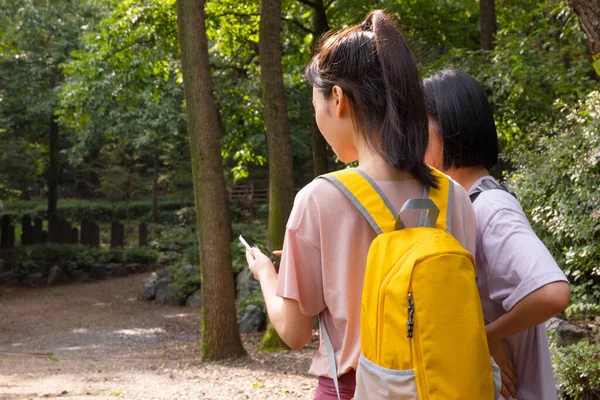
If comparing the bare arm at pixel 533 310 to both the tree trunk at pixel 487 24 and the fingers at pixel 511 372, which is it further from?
the tree trunk at pixel 487 24

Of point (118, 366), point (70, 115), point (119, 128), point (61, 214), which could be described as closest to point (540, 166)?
point (118, 366)

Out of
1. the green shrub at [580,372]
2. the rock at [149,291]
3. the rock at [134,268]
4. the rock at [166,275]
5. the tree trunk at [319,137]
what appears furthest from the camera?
the rock at [134,268]

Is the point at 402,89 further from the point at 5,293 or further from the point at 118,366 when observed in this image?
the point at 5,293

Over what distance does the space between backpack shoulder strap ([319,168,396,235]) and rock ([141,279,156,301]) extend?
1827 centimetres

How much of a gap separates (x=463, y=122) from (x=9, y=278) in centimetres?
2089

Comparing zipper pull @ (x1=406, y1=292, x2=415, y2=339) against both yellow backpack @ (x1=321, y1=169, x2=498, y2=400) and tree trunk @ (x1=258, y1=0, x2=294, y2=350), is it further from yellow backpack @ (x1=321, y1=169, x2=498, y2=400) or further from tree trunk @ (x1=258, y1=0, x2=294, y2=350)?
tree trunk @ (x1=258, y1=0, x2=294, y2=350)

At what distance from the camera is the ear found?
A: 1798 mm

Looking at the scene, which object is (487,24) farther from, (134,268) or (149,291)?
(134,268)

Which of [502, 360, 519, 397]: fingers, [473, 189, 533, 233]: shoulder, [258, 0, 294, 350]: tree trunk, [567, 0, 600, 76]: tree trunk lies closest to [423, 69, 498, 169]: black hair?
[473, 189, 533, 233]: shoulder

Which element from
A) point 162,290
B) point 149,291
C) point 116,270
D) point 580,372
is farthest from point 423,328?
point 116,270

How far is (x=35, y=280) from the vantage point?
2148cm

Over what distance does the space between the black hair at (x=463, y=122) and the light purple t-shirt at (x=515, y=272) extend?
168mm

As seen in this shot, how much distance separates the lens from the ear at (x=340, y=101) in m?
1.80

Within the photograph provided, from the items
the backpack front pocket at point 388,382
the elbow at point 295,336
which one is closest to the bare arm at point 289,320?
the elbow at point 295,336
